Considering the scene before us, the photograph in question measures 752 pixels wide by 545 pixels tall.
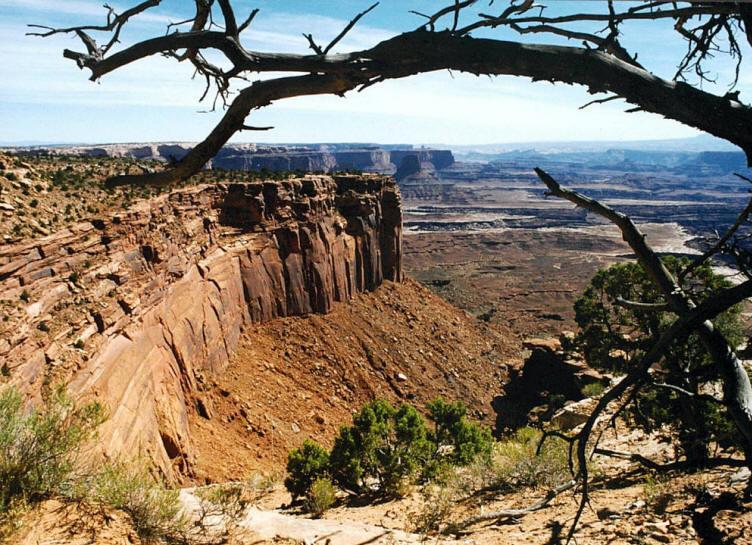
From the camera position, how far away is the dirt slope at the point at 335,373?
68.5 feet

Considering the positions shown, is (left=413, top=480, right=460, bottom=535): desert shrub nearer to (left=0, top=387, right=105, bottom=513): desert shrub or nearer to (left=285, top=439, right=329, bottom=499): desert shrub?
(left=285, top=439, right=329, bottom=499): desert shrub

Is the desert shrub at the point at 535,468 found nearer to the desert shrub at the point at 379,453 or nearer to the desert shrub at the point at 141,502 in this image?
the desert shrub at the point at 379,453

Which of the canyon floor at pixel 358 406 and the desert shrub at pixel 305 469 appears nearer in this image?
the canyon floor at pixel 358 406

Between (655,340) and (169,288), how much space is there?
16486 millimetres

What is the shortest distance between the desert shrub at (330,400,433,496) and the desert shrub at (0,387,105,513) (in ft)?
31.4

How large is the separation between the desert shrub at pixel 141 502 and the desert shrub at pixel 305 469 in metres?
8.87

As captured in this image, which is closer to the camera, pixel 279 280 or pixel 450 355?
pixel 279 280

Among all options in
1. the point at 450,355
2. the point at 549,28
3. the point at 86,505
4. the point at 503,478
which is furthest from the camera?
the point at 450,355

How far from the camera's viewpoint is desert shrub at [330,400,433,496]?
14.8 m

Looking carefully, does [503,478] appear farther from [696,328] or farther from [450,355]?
[450,355]

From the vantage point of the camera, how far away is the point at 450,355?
36250mm

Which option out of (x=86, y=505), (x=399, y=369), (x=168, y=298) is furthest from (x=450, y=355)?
(x=86, y=505)

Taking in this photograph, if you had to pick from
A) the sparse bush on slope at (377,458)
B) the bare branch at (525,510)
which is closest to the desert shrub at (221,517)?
the bare branch at (525,510)

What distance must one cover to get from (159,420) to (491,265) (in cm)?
8805
